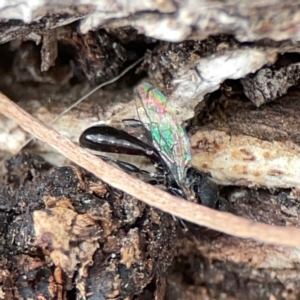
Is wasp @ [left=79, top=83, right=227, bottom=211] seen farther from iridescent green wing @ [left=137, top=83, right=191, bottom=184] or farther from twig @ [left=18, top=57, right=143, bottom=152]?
twig @ [left=18, top=57, right=143, bottom=152]

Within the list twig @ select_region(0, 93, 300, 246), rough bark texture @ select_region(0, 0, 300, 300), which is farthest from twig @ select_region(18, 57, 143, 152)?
twig @ select_region(0, 93, 300, 246)

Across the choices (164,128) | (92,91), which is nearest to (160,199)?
(164,128)

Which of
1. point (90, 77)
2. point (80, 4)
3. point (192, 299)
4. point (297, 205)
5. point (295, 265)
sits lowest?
point (192, 299)

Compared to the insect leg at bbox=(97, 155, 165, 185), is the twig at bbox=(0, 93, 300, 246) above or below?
above

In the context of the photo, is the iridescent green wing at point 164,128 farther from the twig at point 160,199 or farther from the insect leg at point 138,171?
the twig at point 160,199

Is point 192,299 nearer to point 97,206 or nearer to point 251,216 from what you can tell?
point 251,216

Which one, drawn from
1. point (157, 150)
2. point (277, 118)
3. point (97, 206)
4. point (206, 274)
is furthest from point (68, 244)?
point (277, 118)
